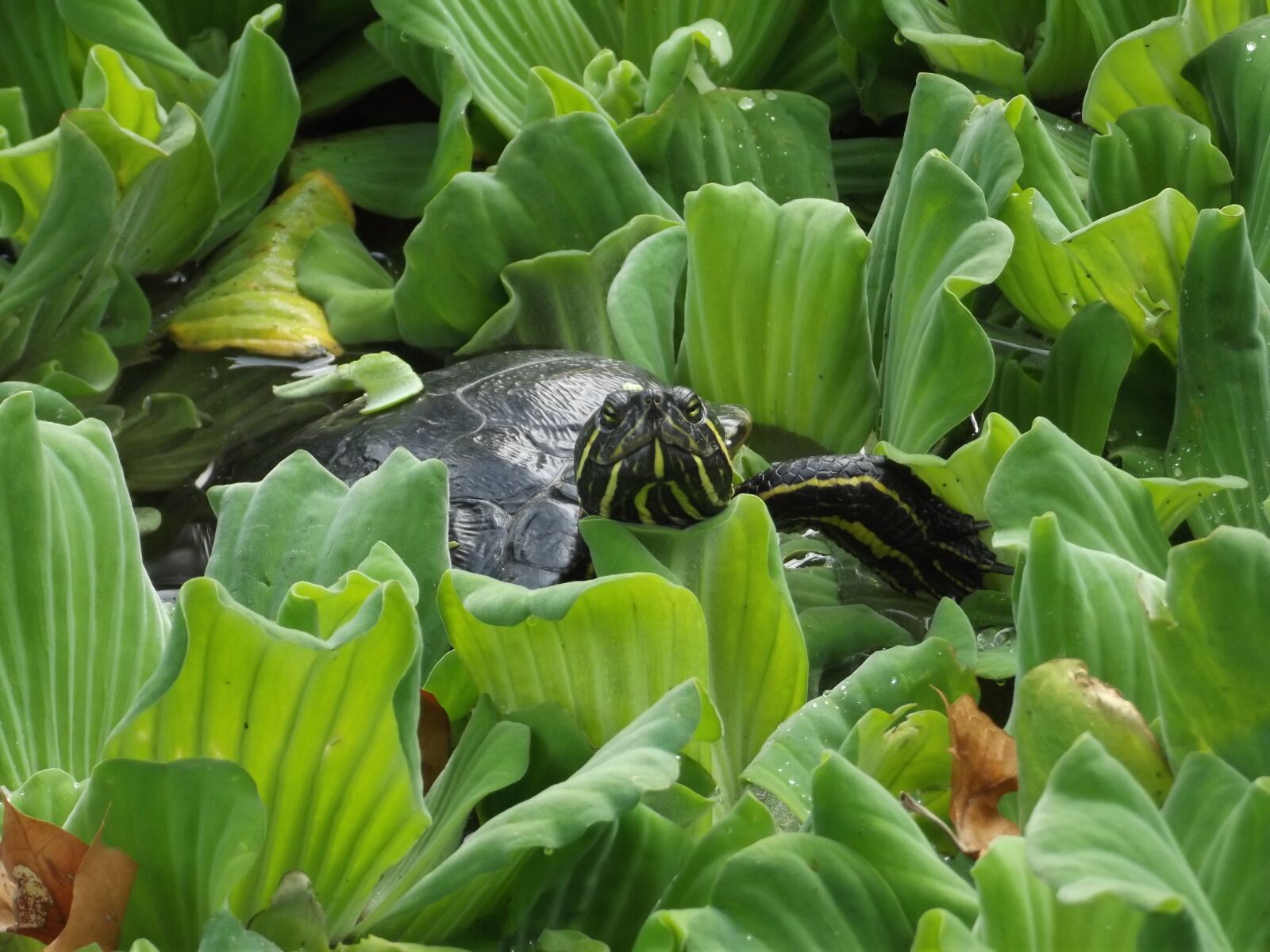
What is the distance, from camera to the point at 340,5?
6.15 feet

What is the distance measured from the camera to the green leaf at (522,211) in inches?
55.9

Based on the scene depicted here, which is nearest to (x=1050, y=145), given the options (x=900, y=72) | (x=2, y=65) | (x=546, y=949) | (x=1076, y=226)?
(x=1076, y=226)

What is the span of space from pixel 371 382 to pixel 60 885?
84 cm

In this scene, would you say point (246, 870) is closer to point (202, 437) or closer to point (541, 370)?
point (541, 370)

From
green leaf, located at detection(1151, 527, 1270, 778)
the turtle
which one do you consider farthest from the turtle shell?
green leaf, located at detection(1151, 527, 1270, 778)

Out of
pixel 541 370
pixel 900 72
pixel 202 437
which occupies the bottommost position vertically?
pixel 202 437

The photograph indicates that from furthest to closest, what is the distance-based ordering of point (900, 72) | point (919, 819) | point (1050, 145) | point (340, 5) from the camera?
point (340, 5), point (900, 72), point (1050, 145), point (919, 819)

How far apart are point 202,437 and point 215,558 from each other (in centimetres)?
69

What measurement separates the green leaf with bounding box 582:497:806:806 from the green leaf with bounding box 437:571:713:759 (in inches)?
3.4

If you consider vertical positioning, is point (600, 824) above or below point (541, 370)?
above

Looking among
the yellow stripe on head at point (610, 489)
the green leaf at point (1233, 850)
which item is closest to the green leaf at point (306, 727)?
the green leaf at point (1233, 850)

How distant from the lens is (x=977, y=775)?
0.73 m

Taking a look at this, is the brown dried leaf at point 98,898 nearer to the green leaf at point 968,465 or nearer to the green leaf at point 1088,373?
the green leaf at point 968,465

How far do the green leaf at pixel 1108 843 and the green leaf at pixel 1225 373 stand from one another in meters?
0.53
